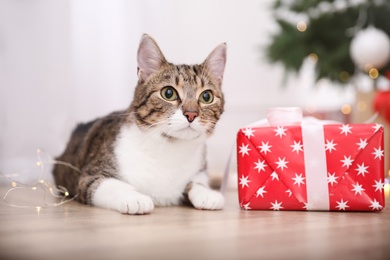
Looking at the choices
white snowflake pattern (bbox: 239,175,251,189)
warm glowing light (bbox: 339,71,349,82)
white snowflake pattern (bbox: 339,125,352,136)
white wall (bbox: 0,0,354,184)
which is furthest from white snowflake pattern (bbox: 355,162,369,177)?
warm glowing light (bbox: 339,71,349,82)

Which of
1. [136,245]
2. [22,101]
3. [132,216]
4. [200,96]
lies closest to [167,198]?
[132,216]

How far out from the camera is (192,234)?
1.04 meters

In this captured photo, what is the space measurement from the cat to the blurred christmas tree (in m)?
1.40

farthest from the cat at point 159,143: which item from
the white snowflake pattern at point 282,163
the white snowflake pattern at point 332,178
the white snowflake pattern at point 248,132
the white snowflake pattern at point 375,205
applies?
the white snowflake pattern at point 375,205

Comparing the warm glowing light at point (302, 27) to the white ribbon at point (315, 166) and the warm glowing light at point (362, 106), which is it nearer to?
the warm glowing light at point (362, 106)

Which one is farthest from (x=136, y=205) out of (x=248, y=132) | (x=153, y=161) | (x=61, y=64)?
(x=61, y=64)

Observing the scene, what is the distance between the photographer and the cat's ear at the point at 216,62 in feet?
4.68

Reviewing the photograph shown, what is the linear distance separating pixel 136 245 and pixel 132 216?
0.33 metres

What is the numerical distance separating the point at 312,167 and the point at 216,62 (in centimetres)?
45

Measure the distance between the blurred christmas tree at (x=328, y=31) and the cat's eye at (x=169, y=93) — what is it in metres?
1.58

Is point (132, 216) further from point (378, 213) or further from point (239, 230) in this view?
point (378, 213)

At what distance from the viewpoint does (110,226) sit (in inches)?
43.7

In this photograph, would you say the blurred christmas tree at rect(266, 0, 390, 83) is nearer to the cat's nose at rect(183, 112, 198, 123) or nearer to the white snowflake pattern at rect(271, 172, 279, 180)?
the white snowflake pattern at rect(271, 172, 279, 180)

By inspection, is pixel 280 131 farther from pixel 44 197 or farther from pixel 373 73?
pixel 373 73
